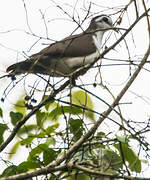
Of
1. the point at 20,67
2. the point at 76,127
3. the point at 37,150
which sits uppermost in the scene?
the point at 20,67

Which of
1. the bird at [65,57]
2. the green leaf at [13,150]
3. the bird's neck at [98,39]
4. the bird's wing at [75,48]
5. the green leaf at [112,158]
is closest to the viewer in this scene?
the green leaf at [112,158]

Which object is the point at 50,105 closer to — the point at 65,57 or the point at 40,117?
the point at 40,117

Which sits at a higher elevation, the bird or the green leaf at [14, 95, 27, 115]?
the bird

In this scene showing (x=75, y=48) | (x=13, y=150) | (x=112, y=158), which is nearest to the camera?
(x=112, y=158)

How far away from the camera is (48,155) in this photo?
2559mm

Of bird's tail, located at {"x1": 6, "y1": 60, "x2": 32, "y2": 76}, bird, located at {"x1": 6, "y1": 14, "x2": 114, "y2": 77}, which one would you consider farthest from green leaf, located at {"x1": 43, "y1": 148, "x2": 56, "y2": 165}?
bird's tail, located at {"x1": 6, "y1": 60, "x2": 32, "y2": 76}

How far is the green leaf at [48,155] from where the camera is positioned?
2.55m

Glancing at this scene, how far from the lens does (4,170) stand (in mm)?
2656

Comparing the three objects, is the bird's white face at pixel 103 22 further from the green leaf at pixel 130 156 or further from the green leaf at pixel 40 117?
the green leaf at pixel 130 156

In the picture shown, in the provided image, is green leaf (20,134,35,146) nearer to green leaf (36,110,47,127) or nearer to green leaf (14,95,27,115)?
green leaf (36,110,47,127)

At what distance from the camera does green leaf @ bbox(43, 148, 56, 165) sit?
2551 mm

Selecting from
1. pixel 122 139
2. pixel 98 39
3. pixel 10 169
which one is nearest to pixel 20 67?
pixel 10 169

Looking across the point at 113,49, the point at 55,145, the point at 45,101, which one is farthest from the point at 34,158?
the point at 113,49

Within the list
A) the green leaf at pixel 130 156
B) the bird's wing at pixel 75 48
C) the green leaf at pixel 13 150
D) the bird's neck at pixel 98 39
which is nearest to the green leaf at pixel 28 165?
the green leaf at pixel 13 150
